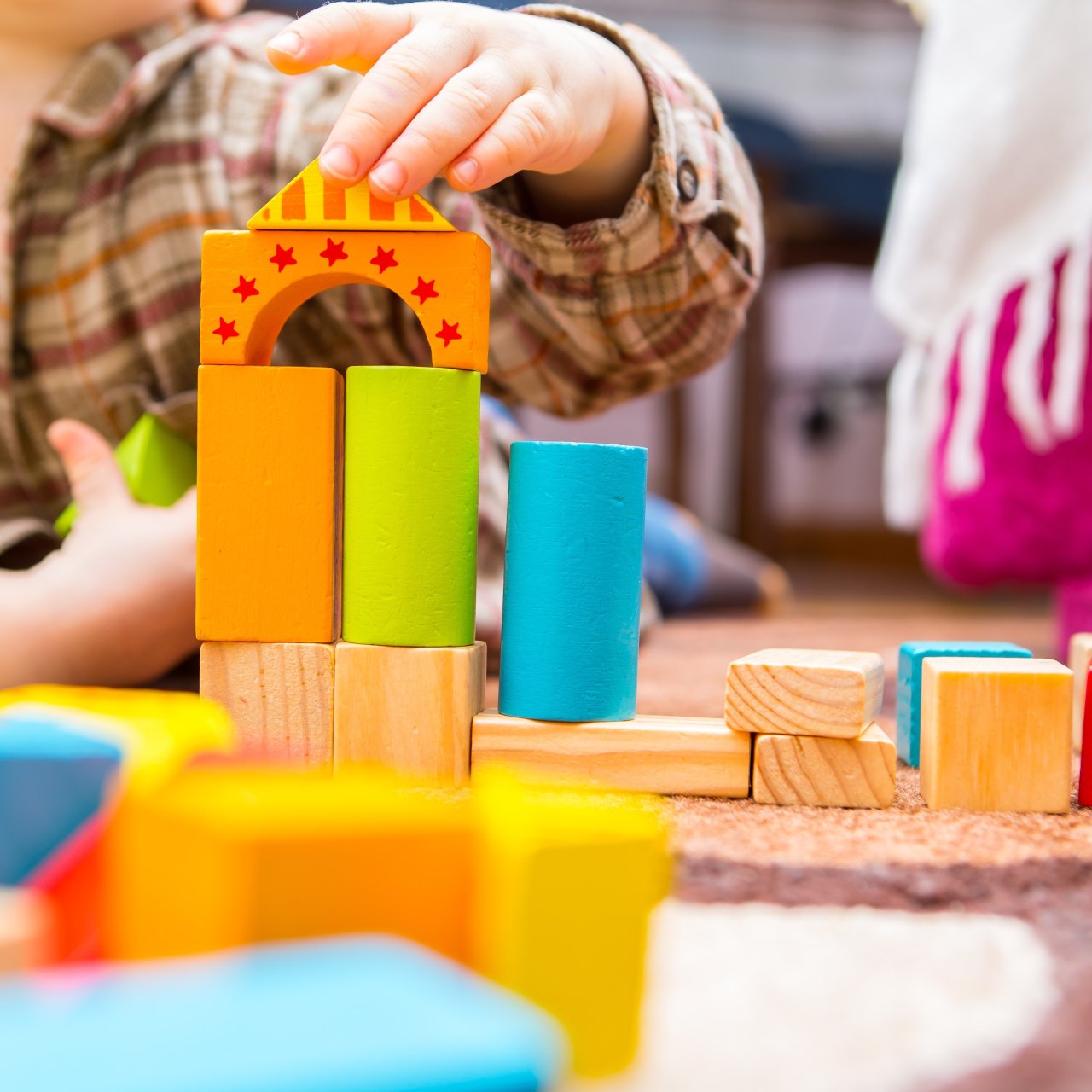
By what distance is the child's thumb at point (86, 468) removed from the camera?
0.75m

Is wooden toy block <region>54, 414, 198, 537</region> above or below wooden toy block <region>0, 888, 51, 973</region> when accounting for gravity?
above

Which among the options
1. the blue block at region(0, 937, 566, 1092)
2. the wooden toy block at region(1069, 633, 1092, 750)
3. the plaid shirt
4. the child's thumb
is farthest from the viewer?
the plaid shirt

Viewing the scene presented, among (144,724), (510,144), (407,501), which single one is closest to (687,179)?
(510,144)

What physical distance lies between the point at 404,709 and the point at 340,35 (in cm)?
32

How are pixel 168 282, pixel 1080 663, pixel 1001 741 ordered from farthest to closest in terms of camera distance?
pixel 168 282
pixel 1080 663
pixel 1001 741

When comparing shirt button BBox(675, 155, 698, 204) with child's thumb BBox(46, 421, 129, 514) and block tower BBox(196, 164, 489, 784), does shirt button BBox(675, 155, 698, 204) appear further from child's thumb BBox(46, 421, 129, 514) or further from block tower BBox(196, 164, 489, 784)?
child's thumb BBox(46, 421, 129, 514)

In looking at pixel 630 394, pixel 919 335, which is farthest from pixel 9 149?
pixel 919 335

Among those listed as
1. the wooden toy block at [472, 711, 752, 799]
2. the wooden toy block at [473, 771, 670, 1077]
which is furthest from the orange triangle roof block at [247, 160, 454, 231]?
the wooden toy block at [473, 771, 670, 1077]

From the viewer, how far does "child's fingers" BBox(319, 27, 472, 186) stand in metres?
0.53

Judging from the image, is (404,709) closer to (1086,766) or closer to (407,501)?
(407,501)

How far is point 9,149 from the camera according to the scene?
0.91 meters

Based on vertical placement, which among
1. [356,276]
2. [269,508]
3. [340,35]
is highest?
[340,35]

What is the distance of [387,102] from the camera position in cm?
54

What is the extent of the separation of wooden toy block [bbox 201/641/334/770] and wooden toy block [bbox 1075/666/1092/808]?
1.11 ft
